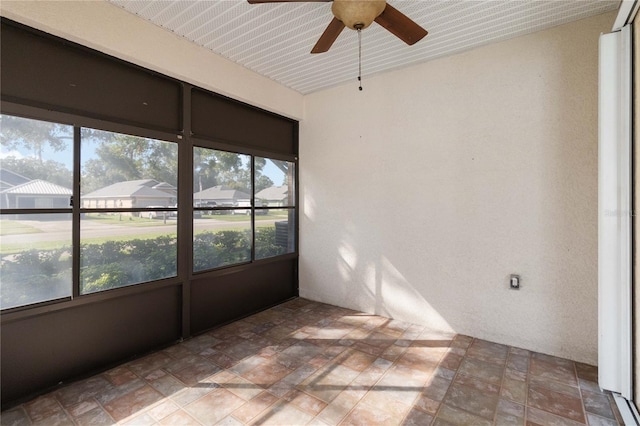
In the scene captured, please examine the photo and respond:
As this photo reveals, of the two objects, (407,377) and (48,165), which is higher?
(48,165)

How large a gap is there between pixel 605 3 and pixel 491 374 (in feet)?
10.2

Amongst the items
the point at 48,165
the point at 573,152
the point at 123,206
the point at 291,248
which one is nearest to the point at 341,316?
the point at 291,248

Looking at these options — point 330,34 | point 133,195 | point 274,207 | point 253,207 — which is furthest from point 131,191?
point 330,34

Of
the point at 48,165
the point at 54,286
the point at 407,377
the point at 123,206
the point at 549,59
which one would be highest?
the point at 549,59

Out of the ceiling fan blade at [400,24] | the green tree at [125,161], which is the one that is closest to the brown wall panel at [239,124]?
the green tree at [125,161]

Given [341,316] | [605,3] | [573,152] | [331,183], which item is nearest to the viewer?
[605,3]

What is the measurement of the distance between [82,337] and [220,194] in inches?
69.3

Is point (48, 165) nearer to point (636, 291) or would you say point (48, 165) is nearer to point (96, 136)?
point (96, 136)

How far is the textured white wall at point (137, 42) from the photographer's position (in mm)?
2105

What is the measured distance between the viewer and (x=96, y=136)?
247cm

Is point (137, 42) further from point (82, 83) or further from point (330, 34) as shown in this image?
point (330, 34)

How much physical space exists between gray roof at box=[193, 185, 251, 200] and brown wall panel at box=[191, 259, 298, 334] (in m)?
0.90

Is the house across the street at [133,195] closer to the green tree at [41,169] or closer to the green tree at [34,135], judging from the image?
the green tree at [41,169]

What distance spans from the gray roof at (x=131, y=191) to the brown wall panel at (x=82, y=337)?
2.95 ft
